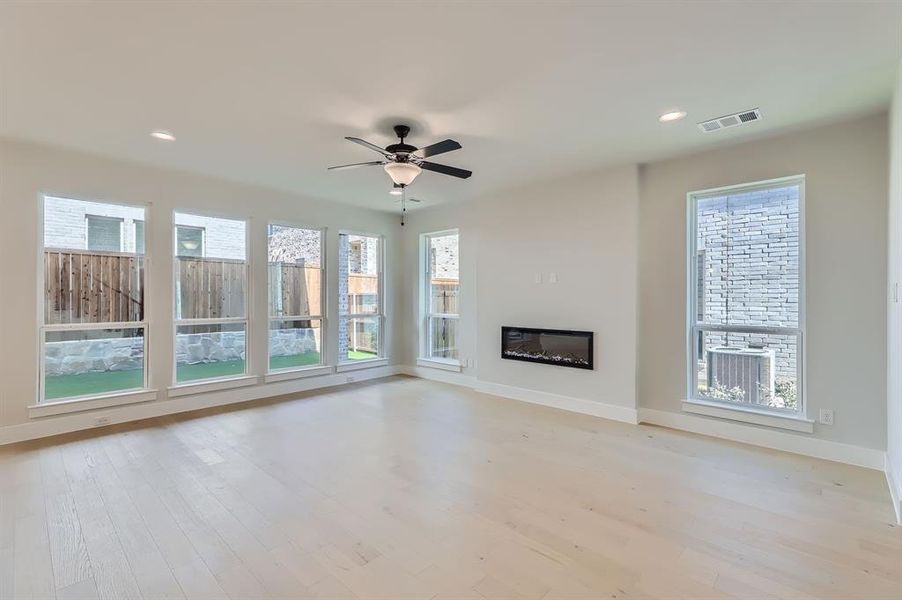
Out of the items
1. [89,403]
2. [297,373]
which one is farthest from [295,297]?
[89,403]

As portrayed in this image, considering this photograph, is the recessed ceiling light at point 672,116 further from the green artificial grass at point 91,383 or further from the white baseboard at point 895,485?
the green artificial grass at point 91,383

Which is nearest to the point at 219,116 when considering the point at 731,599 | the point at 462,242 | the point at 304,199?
the point at 304,199

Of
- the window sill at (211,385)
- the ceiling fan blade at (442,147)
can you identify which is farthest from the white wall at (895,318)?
the window sill at (211,385)

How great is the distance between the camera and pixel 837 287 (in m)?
3.41

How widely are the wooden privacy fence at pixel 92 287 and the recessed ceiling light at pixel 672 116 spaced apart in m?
5.47

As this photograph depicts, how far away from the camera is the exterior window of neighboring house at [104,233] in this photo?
14.1 ft

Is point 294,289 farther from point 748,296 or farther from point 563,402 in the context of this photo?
→ point 748,296

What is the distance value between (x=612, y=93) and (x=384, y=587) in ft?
10.8

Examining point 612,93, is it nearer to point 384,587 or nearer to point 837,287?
point 837,287

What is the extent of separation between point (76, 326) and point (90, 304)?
254 mm

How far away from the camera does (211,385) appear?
502 centimetres

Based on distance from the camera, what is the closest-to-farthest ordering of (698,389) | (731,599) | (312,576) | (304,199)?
(731,599), (312,576), (698,389), (304,199)

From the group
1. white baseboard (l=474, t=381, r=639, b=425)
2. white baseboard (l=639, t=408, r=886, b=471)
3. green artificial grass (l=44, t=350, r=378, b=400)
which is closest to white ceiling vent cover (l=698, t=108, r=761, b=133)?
white baseboard (l=639, t=408, r=886, b=471)

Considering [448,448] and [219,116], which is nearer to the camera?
[219,116]
